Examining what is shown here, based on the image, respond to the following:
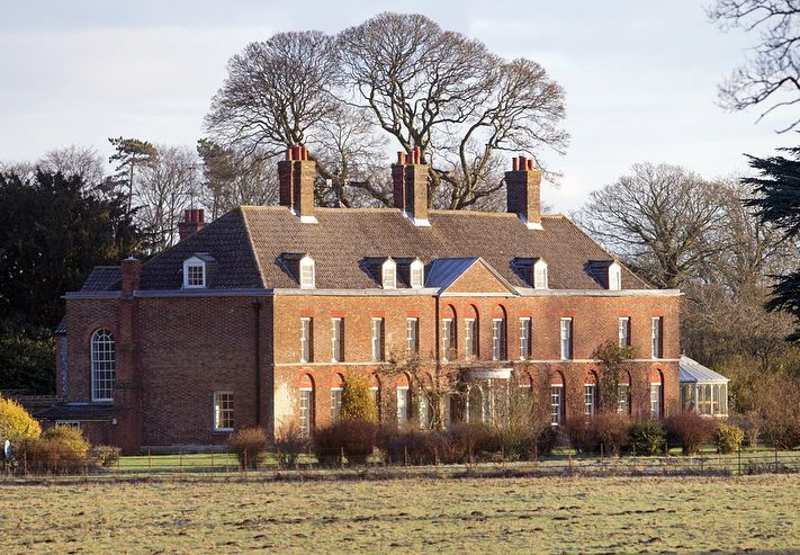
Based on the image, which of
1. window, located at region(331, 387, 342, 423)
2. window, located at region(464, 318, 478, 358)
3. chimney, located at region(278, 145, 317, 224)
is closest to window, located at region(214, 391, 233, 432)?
window, located at region(331, 387, 342, 423)

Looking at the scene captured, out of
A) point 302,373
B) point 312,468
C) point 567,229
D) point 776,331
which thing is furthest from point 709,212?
point 312,468

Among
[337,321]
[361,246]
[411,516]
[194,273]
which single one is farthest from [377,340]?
[411,516]

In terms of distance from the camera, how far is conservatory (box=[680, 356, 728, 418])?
73062 mm

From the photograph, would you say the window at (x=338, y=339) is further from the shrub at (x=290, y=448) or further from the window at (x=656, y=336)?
the window at (x=656, y=336)

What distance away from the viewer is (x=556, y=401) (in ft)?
220

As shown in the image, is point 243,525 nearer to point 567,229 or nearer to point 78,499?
point 78,499

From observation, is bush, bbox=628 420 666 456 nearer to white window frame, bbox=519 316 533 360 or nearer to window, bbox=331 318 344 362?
window, bbox=331 318 344 362

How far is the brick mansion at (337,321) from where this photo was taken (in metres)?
59.0

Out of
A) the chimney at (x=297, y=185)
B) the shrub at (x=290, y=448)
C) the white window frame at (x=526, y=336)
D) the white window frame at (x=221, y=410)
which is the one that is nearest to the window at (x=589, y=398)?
the white window frame at (x=526, y=336)

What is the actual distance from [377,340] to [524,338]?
6719mm

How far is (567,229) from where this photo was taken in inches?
2813

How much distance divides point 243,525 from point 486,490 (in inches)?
342

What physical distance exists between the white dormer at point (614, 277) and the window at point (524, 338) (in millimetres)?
4310

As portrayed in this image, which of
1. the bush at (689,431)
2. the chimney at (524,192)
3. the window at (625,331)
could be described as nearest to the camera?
the bush at (689,431)
